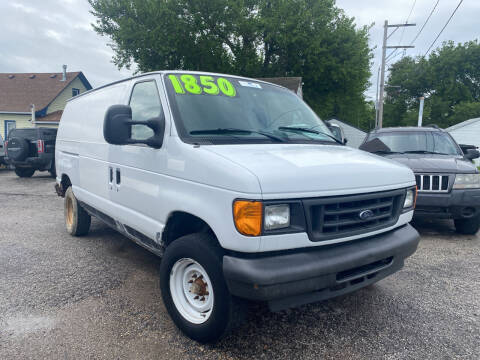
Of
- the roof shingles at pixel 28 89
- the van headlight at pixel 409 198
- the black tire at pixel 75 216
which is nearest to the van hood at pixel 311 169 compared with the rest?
the van headlight at pixel 409 198

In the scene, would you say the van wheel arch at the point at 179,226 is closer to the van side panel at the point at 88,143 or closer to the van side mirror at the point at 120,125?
the van side mirror at the point at 120,125

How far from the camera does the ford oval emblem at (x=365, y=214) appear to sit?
97.4 inches

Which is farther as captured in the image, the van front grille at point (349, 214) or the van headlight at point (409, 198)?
the van headlight at point (409, 198)

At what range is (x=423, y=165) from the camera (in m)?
5.29

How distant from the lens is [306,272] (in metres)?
2.16

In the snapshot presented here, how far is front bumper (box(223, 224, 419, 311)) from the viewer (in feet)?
6.87

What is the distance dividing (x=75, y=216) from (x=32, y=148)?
848 centimetres

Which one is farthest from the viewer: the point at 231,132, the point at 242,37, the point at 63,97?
the point at 63,97

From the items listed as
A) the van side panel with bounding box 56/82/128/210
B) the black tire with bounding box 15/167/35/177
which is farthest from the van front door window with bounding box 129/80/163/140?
the black tire with bounding box 15/167/35/177

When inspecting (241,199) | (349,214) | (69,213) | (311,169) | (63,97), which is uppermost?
(63,97)

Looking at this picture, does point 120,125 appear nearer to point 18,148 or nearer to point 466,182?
point 466,182

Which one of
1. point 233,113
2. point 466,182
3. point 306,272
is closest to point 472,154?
point 466,182

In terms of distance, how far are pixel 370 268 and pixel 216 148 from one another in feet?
4.70

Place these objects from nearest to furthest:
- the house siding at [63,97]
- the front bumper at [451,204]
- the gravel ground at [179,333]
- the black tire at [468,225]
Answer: the gravel ground at [179,333] → the front bumper at [451,204] → the black tire at [468,225] → the house siding at [63,97]
